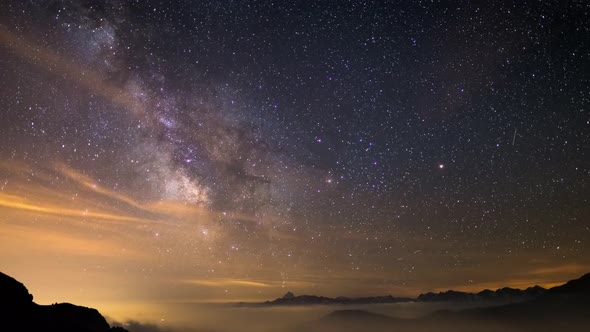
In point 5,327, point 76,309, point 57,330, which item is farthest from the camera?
point 76,309

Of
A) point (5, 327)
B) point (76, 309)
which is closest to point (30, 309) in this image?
point (5, 327)

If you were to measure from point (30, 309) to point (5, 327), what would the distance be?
991cm

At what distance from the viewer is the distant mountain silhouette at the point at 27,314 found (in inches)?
2243

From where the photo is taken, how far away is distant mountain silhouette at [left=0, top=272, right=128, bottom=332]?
5697cm

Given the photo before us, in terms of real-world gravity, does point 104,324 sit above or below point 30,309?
below

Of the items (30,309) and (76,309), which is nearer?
(30,309)

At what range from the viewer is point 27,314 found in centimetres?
6088

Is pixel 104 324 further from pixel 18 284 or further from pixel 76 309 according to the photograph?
pixel 18 284

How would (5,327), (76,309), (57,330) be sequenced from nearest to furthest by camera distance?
(5,327) < (57,330) < (76,309)

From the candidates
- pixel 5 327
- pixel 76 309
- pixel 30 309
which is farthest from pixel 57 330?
pixel 76 309

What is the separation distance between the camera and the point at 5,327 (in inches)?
2125

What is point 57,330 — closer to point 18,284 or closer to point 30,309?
point 30,309

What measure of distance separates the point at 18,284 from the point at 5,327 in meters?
13.2

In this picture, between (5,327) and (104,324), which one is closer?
(5,327)
